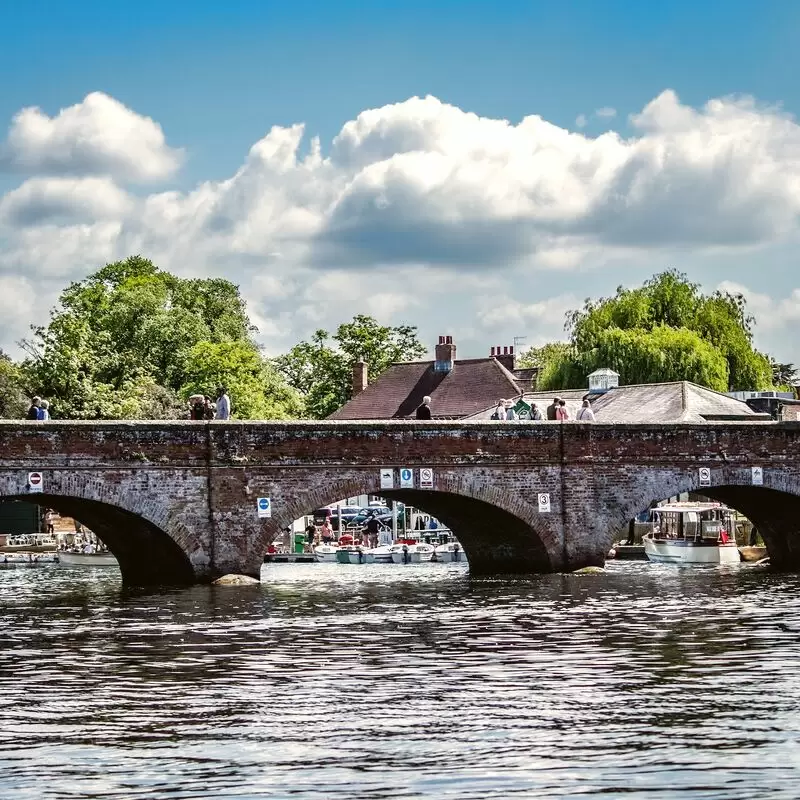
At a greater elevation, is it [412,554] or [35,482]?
[35,482]

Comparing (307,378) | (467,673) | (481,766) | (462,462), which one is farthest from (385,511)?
(481,766)

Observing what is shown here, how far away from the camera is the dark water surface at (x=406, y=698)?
43.1 feet

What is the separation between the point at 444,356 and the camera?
85.8 metres

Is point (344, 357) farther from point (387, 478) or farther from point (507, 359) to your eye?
point (387, 478)

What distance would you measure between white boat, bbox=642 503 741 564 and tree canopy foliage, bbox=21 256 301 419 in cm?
2274

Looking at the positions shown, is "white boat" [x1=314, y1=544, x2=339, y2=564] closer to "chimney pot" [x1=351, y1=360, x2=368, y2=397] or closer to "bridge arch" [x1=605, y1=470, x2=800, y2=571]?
"chimney pot" [x1=351, y1=360, x2=368, y2=397]

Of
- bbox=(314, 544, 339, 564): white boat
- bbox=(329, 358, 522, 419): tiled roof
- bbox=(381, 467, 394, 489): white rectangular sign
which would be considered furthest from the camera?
bbox=(329, 358, 522, 419): tiled roof

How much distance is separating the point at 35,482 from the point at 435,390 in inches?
2101

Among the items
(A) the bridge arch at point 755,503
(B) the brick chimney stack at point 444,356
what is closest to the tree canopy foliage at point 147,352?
(B) the brick chimney stack at point 444,356

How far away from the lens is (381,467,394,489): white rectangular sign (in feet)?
113

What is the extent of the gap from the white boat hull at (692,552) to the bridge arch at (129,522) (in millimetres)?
20342

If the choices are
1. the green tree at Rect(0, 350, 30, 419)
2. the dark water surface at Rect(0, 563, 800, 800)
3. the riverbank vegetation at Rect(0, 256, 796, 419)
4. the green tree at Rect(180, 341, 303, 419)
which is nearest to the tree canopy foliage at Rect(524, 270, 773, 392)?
the riverbank vegetation at Rect(0, 256, 796, 419)

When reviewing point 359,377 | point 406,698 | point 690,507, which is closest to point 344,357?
point 359,377

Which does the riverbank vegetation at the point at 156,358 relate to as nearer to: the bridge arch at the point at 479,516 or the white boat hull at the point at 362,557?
the white boat hull at the point at 362,557
